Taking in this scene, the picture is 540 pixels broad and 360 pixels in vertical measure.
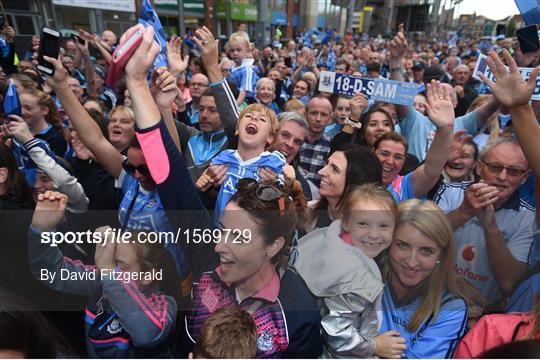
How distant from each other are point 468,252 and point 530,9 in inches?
56.4

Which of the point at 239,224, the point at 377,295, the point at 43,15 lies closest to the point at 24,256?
the point at 239,224

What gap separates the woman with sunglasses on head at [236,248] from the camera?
4.03 feet

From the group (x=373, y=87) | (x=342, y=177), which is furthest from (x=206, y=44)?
(x=373, y=87)

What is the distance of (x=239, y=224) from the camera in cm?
127

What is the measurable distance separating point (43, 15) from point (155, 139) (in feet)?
50.9

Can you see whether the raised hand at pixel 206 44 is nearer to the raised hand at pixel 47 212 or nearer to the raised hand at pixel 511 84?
the raised hand at pixel 47 212

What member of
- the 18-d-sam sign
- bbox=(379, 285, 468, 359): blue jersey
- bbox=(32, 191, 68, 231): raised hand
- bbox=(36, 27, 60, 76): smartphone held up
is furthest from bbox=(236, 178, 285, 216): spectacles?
the 18-d-sam sign

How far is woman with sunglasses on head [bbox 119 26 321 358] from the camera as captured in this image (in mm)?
1228

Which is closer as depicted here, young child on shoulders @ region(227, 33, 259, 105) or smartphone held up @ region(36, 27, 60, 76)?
smartphone held up @ region(36, 27, 60, 76)

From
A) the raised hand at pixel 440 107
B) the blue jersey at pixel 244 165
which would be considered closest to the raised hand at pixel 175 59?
the blue jersey at pixel 244 165

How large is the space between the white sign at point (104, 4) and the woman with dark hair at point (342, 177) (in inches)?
567

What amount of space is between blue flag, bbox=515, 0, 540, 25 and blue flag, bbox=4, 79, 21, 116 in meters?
3.51

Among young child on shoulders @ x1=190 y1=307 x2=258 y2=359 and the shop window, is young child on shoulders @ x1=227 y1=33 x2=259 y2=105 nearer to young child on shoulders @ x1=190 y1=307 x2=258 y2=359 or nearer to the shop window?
young child on shoulders @ x1=190 y1=307 x2=258 y2=359

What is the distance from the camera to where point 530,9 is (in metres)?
1.93
